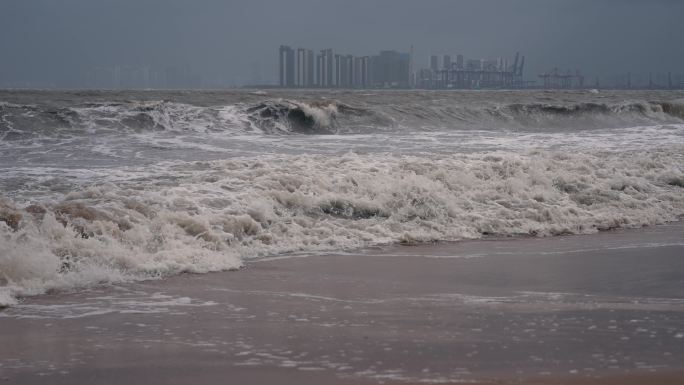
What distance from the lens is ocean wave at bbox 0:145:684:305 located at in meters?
8.43

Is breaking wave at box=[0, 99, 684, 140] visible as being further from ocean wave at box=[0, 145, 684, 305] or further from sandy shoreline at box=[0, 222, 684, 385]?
sandy shoreline at box=[0, 222, 684, 385]

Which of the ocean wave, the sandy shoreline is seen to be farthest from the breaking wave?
the sandy shoreline

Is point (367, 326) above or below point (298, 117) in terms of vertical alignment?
below

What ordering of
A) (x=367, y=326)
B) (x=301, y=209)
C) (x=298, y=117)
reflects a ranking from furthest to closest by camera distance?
1. (x=298, y=117)
2. (x=301, y=209)
3. (x=367, y=326)

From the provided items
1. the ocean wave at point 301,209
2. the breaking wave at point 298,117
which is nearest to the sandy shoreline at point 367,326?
the ocean wave at point 301,209

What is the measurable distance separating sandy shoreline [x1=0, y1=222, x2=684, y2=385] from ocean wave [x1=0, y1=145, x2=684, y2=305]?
0.69 metres

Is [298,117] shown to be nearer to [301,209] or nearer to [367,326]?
[301,209]

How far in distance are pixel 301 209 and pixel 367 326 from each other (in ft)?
18.2

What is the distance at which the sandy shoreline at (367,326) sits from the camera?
5.05 m

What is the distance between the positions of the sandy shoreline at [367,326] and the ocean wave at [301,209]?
0.69m

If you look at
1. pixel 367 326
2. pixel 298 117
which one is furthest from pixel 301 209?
pixel 298 117

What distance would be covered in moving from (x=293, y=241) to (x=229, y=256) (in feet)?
4.36

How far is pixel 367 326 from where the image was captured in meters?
6.14

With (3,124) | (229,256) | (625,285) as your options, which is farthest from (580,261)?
(3,124)
